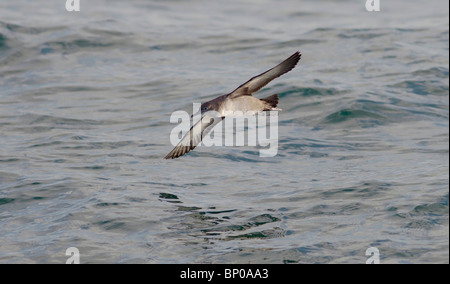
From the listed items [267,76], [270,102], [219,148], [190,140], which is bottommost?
[219,148]

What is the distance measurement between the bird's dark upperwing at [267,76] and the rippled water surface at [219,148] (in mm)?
1671

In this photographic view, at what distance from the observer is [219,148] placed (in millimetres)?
12961

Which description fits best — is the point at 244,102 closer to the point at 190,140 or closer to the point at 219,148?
the point at 190,140

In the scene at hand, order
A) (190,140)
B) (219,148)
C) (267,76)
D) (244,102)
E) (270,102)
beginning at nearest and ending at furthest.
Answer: (267,76), (244,102), (270,102), (190,140), (219,148)

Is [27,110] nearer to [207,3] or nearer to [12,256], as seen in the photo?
[12,256]

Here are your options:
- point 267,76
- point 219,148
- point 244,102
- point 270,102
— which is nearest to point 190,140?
point 244,102

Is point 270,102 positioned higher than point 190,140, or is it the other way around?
point 270,102

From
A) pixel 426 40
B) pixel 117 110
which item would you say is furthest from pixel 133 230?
pixel 426 40

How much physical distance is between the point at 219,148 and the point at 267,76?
12.3ft

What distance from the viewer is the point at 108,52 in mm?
18469

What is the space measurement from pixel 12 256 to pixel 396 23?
608 inches

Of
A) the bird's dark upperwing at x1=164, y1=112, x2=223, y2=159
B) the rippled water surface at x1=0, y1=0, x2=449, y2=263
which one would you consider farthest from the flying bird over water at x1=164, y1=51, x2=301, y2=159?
the rippled water surface at x1=0, y1=0, x2=449, y2=263

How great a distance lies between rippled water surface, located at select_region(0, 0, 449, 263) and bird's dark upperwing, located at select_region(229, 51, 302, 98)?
1671mm

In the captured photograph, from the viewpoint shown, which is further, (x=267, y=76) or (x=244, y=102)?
(x=244, y=102)
